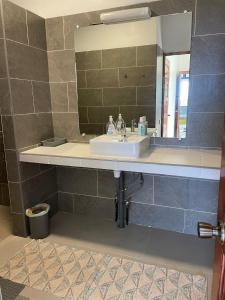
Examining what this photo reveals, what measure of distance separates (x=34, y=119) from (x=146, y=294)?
1.78 m

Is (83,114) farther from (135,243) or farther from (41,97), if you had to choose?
(135,243)

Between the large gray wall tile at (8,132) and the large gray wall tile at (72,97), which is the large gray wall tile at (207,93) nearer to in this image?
the large gray wall tile at (72,97)

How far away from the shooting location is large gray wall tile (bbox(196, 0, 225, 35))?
6.35 ft

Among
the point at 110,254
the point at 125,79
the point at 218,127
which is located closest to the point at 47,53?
the point at 125,79

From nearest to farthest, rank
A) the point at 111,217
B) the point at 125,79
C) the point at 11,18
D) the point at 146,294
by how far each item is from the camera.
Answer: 1. the point at 146,294
2. the point at 11,18
3. the point at 125,79
4. the point at 111,217

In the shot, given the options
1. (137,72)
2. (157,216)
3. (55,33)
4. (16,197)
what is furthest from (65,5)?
(157,216)

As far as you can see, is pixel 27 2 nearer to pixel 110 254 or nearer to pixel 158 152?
pixel 158 152

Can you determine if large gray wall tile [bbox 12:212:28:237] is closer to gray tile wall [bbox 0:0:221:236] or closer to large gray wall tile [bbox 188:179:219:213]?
gray tile wall [bbox 0:0:221:236]

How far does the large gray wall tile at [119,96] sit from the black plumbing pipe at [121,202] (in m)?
0.70

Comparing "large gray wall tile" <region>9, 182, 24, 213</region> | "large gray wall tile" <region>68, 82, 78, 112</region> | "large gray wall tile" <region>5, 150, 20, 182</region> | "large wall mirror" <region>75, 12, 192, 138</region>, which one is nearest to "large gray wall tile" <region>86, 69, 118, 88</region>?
"large wall mirror" <region>75, 12, 192, 138</region>

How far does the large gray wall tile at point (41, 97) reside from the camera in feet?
7.79

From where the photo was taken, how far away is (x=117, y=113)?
2396 mm

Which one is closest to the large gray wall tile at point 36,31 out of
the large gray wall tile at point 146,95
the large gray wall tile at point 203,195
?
the large gray wall tile at point 146,95

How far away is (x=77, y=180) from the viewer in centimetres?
273
